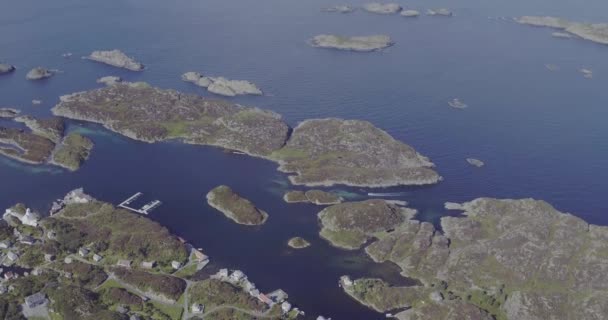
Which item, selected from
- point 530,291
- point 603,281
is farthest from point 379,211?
point 603,281

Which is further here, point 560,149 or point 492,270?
point 560,149

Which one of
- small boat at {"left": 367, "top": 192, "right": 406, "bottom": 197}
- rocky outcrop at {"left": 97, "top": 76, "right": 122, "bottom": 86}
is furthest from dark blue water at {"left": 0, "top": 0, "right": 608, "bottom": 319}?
rocky outcrop at {"left": 97, "top": 76, "right": 122, "bottom": 86}

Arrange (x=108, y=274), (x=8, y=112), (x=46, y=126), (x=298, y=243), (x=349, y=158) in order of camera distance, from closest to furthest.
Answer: (x=108, y=274)
(x=298, y=243)
(x=349, y=158)
(x=46, y=126)
(x=8, y=112)

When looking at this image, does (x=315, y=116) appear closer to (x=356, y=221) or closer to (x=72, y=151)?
(x=356, y=221)

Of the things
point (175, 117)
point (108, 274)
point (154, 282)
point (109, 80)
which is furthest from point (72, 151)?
point (154, 282)

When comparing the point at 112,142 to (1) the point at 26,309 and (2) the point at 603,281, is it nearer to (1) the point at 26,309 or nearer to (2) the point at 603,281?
(1) the point at 26,309

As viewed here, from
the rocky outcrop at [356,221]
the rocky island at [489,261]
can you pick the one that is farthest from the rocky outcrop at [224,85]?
the rocky island at [489,261]
